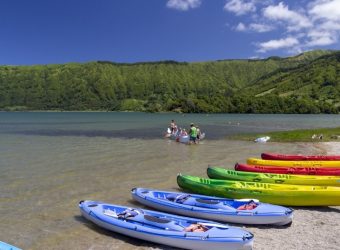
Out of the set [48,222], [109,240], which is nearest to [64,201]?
[48,222]

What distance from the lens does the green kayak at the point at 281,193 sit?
1418cm

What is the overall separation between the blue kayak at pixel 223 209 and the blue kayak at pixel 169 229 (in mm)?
1445

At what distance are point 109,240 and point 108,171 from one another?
38.7 ft

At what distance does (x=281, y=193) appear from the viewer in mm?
14539

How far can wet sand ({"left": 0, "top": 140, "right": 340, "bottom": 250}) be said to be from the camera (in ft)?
38.8

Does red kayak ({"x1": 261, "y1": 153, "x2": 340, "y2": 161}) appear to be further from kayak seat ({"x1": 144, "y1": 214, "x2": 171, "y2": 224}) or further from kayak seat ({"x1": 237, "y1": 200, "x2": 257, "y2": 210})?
kayak seat ({"x1": 144, "y1": 214, "x2": 171, "y2": 224})

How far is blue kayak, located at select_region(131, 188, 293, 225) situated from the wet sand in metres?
0.42

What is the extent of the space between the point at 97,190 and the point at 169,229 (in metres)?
7.93

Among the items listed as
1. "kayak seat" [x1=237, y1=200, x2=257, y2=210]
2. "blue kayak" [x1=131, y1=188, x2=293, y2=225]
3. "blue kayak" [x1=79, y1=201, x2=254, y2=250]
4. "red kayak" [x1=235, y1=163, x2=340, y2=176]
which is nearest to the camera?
"blue kayak" [x1=79, y1=201, x2=254, y2=250]

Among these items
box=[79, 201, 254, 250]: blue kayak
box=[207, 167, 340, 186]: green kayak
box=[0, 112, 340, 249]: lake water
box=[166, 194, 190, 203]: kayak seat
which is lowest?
box=[0, 112, 340, 249]: lake water

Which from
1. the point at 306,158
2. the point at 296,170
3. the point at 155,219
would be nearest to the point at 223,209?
the point at 155,219

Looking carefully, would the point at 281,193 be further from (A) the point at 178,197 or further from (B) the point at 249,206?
(A) the point at 178,197

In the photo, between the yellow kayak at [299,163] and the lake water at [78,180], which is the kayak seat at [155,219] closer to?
the lake water at [78,180]

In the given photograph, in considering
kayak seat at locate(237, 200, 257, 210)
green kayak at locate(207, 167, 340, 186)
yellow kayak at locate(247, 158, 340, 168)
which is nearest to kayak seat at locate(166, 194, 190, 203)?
kayak seat at locate(237, 200, 257, 210)
